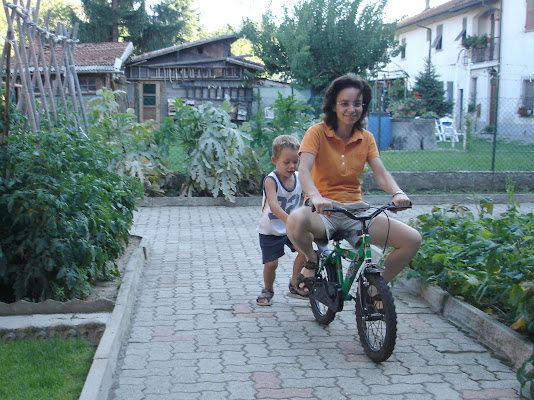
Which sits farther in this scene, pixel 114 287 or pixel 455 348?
pixel 114 287

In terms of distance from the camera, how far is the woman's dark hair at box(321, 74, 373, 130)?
4.96 meters

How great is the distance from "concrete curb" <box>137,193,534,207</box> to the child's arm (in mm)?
7086

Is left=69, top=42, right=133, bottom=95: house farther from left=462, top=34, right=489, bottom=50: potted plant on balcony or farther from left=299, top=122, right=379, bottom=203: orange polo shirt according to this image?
left=299, top=122, right=379, bottom=203: orange polo shirt

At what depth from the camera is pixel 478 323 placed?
5.12 metres

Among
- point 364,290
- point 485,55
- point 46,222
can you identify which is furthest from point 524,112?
point 46,222

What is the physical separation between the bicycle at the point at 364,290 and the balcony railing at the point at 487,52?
32602 millimetres

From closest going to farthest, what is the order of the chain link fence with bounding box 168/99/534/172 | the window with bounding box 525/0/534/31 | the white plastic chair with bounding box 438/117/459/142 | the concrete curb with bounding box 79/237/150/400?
the concrete curb with bounding box 79/237/150/400 < the chain link fence with bounding box 168/99/534/172 < the white plastic chair with bounding box 438/117/459/142 < the window with bounding box 525/0/534/31

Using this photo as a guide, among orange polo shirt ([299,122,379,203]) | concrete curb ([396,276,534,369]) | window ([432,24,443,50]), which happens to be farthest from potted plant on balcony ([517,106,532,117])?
orange polo shirt ([299,122,379,203])

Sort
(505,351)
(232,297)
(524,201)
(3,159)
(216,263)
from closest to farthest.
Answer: (505,351), (3,159), (232,297), (216,263), (524,201)

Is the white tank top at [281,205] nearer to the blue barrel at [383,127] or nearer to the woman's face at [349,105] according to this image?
the woman's face at [349,105]

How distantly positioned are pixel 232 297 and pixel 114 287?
1.08 m

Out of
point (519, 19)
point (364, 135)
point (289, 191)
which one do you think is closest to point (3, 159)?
point (289, 191)

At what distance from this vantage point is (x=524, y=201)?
13.1m

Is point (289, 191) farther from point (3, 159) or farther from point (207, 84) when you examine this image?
point (207, 84)
